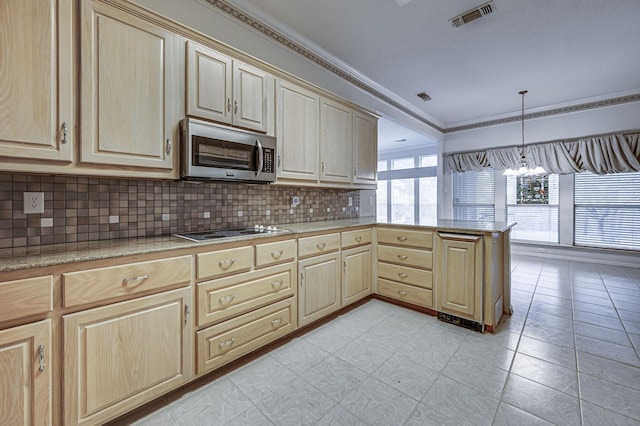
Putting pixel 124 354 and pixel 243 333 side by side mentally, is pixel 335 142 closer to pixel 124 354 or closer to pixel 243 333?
pixel 243 333

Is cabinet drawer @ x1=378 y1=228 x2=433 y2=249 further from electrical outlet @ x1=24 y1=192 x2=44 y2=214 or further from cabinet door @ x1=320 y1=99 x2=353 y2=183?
electrical outlet @ x1=24 y1=192 x2=44 y2=214

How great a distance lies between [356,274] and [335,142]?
148cm

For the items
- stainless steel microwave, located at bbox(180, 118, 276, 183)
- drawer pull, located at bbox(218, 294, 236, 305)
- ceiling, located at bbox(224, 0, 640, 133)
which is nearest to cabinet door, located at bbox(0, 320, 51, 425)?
drawer pull, located at bbox(218, 294, 236, 305)

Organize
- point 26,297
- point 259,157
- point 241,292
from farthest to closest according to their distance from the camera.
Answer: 1. point 259,157
2. point 241,292
3. point 26,297

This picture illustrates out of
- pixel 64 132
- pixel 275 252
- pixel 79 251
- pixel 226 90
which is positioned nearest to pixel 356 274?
pixel 275 252

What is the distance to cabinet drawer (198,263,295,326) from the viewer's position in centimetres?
173

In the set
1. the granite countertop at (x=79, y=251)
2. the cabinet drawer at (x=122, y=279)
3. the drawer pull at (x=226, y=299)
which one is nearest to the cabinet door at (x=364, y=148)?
the granite countertop at (x=79, y=251)

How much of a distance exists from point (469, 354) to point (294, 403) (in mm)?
1404

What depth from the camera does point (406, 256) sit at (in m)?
2.95

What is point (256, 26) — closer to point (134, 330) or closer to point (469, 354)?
point (134, 330)

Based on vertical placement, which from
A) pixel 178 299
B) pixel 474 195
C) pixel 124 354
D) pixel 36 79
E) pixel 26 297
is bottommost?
pixel 124 354

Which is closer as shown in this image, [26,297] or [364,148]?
[26,297]

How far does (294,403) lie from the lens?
5.27ft

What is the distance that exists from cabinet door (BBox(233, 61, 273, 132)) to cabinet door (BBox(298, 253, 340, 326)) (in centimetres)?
124
